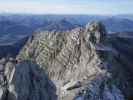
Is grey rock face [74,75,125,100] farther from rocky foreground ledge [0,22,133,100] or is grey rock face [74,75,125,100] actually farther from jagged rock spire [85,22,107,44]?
jagged rock spire [85,22,107,44]

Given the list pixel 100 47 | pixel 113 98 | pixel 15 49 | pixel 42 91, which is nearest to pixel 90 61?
pixel 100 47

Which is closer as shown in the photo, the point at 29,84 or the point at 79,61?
the point at 29,84

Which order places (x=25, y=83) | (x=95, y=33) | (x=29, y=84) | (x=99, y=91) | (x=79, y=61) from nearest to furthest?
(x=25, y=83), (x=29, y=84), (x=99, y=91), (x=95, y=33), (x=79, y=61)

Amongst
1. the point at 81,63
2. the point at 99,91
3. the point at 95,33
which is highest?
the point at 95,33

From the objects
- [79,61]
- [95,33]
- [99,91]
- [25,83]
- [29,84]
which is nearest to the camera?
[25,83]

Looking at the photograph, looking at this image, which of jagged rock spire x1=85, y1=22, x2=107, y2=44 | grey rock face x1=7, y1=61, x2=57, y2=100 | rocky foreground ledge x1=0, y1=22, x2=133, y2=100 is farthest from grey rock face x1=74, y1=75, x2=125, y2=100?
grey rock face x1=7, y1=61, x2=57, y2=100

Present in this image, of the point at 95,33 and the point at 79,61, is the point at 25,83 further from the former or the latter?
the point at 79,61

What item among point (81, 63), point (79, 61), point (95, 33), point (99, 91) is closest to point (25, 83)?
point (99, 91)

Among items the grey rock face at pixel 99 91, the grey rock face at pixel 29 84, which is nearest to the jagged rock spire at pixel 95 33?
the grey rock face at pixel 99 91
